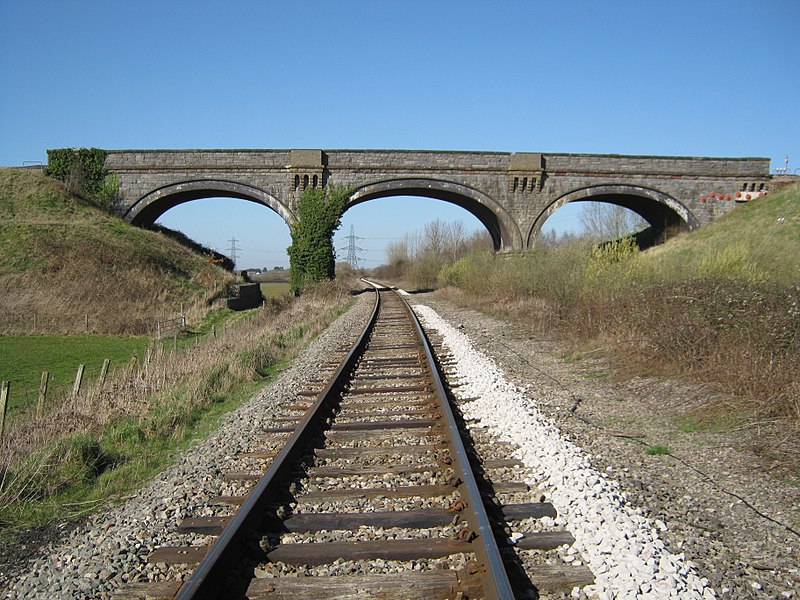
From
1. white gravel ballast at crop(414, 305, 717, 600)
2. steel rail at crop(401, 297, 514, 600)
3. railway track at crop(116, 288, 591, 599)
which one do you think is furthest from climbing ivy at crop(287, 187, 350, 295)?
steel rail at crop(401, 297, 514, 600)

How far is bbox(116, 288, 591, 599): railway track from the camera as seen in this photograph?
295cm

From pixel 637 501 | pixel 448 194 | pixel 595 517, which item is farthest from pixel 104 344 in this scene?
pixel 448 194

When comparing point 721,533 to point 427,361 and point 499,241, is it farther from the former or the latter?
point 499,241

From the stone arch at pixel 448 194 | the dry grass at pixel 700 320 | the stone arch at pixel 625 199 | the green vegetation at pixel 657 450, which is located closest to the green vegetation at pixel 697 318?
the dry grass at pixel 700 320

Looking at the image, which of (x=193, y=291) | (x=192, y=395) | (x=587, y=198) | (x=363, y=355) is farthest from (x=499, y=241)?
(x=192, y=395)

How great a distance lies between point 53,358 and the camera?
1548 cm

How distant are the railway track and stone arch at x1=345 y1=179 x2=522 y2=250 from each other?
93.3 ft

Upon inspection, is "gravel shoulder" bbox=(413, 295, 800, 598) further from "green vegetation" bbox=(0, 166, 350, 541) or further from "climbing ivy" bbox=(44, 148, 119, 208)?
"climbing ivy" bbox=(44, 148, 119, 208)

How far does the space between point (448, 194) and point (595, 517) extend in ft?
Result: 105

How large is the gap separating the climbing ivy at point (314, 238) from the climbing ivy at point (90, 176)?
10261 millimetres

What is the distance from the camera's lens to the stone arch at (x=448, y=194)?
33.6 metres

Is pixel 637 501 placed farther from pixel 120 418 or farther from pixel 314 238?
pixel 314 238

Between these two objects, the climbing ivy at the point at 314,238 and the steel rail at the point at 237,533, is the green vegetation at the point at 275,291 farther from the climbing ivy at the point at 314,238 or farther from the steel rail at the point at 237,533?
the steel rail at the point at 237,533

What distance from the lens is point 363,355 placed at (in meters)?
10.7
